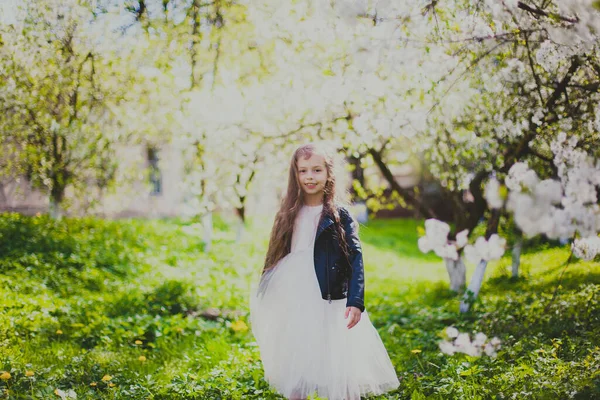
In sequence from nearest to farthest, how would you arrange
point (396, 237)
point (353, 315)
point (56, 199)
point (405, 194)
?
point (353, 315) < point (405, 194) < point (56, 199) < point (396, 237)

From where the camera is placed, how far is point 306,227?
357 centimetres

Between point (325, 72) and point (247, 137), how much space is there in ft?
10.1

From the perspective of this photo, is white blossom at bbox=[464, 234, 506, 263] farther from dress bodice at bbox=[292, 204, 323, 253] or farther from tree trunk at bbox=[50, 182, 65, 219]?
tree trunk at bbox=[50, 182, 65, 219]

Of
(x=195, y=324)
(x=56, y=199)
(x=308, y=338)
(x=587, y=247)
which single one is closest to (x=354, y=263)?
(x=308, y=338)

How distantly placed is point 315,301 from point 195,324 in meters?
2.31

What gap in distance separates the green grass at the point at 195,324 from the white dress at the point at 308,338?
0.31 metres

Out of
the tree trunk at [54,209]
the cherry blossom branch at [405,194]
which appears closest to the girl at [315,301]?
the cherry blossom branch at [405,194]

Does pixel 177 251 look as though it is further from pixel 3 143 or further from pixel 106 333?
pixel 106 333

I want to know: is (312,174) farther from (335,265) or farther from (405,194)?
(405,194)

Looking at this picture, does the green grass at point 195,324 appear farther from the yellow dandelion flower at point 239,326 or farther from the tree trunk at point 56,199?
the tree trunk at point 56,199

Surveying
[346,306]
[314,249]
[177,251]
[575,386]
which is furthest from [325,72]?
[177,251]

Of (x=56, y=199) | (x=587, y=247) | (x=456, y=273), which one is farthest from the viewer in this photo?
(x=56, y=199)

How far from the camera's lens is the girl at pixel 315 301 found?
330cm

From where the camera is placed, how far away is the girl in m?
3.30
